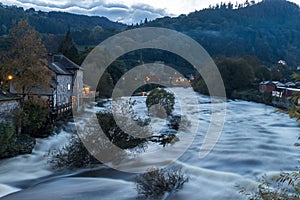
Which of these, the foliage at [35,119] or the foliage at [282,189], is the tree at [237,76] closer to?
the foliage at [35,119]

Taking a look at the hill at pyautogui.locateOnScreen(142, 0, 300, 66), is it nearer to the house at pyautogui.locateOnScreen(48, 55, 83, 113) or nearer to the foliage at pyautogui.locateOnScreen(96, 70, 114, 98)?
the foliage at pyautogui.locateOnScreen(96, 70, 114, 98)

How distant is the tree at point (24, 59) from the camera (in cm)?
2081

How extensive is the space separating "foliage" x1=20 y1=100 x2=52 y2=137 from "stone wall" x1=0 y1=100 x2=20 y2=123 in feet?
2.55

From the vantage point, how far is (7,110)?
17453 millimetres

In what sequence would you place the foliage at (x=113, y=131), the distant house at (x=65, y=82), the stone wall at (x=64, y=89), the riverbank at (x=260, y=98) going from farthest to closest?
the riverbank at (x=260, y=98), the stone wall at (x=64, y=89), the distant house at (x=65, y=82), the foliage at (x=113, y=131)

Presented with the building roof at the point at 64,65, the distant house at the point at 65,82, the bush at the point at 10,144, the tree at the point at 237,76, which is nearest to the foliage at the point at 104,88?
the distant house at the point at 65,82

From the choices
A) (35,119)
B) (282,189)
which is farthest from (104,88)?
(282,189)

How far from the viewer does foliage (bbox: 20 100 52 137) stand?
19.1 metres

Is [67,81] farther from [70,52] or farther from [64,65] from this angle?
[70,52]

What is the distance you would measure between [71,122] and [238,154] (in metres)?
14.1

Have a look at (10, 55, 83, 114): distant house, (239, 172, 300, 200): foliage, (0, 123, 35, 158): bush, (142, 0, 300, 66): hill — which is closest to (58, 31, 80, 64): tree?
(10, 55, 83, 114): distant house

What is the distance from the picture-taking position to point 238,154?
55.5 feet

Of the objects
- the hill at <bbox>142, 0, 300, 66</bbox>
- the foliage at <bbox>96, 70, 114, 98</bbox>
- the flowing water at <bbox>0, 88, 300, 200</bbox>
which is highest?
the hill at <bbox>142, 0, 300, 66</bbox>

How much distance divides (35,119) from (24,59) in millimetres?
4404
